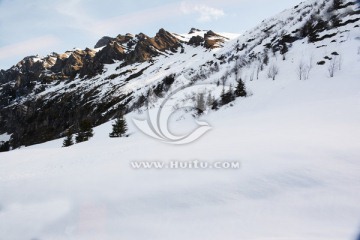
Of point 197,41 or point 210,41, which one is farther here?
point 197,41

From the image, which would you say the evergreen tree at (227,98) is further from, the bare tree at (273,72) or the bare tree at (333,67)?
the bare tree at (333,67)

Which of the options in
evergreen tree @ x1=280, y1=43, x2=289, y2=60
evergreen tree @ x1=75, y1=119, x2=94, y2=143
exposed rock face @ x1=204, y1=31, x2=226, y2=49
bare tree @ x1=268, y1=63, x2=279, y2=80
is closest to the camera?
evergreen tree @ x1=75, y1=119, x2=94, y2=143

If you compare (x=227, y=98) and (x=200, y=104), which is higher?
(x=227, y=98)

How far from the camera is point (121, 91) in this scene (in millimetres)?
123938

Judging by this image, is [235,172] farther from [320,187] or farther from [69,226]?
[69,226]

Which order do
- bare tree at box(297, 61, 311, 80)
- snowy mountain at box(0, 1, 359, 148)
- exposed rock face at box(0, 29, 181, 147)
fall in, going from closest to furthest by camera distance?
1. bare tree at box(297, 61, 311, 80)
2. snowy mountain at box(0, 1, 359, 148)
3. exposed rock face at box(0, 29, 181, 147)

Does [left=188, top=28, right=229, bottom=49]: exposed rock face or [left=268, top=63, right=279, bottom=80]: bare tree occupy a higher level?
[left=188, top=28, right=229, bottom=49]: exposed rock face

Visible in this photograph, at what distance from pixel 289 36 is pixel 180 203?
7253 centimetres

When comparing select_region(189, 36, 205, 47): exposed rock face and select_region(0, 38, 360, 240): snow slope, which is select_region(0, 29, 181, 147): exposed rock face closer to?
select_region(189, 36, 205, 47): exposed rock face

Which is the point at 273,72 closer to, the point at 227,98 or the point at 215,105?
the point at 227,98

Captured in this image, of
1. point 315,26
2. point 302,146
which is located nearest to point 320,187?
point 302,146

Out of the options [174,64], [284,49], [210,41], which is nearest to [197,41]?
[210,41]

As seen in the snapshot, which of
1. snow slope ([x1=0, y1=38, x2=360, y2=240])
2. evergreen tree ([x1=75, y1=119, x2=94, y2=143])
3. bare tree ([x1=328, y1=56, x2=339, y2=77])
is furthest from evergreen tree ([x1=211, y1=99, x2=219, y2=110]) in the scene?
snow slope ([x1=0, y1=38, x2=360, y2=240])

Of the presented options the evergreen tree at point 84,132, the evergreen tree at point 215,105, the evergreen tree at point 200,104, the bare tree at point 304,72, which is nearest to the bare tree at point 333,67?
the bare tree at point 304,72
